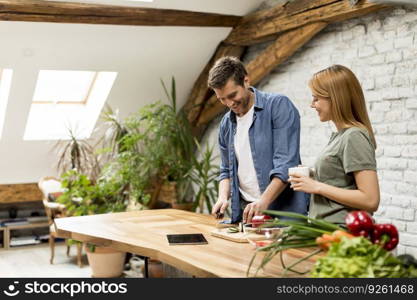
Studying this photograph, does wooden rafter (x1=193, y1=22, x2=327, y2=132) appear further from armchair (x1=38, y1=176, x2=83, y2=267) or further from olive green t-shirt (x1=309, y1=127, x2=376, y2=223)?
olive green t-shirt (x1=309, y1=127, x2=376, y2=223)

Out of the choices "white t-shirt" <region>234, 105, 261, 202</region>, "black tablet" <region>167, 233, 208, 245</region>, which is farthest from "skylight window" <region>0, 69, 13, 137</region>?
"black tablet" <region>167, 233, 208, 245</region>

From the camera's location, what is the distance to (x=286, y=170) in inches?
118

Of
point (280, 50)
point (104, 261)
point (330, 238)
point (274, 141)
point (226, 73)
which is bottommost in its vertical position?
point (104, 261)

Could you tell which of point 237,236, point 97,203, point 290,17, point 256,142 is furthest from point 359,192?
point 97,203

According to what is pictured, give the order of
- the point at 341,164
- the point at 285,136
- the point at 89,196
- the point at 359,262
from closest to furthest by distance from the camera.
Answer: the point at 359,262 < the point at 341,164 < the point at 285,136 < the point at 89,196

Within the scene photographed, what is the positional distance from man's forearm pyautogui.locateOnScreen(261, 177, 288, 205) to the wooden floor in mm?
3433

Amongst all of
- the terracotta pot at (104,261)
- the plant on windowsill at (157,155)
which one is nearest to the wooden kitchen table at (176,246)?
the terracotta pot at (104,261)

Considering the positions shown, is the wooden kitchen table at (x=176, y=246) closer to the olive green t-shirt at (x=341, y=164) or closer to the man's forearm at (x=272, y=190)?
the olive green t-shirt at (x=341, y=164)

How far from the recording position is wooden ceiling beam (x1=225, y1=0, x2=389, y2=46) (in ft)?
15.8

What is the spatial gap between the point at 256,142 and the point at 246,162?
4.8 inches

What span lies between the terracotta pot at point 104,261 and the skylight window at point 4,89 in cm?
181

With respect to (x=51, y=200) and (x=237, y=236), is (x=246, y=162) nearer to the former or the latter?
(x=237, y=236)

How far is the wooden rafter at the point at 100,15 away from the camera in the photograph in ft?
17.0

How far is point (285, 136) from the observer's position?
3.09m
